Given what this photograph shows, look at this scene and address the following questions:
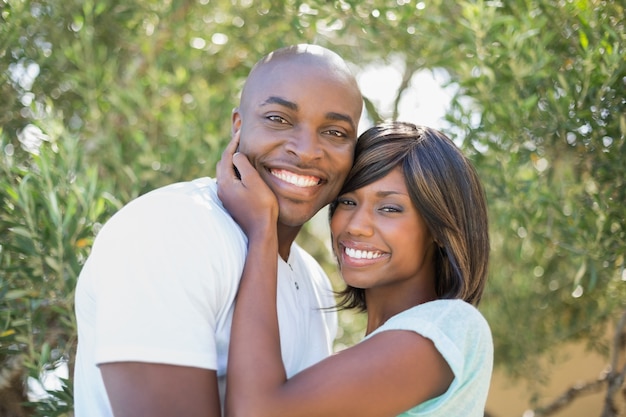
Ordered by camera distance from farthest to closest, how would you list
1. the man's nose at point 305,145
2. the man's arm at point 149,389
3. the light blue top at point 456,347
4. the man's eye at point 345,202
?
the man's eye at point 345,202
the man's nose at point 305,145
the light blue top at point 456,347
the man's arm at point 149,389

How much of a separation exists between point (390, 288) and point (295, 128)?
74 centimetres

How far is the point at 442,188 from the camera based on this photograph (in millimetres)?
2725

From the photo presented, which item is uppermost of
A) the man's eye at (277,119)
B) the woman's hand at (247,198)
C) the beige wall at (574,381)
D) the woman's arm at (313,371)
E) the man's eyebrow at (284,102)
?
the man's eyebrow at (284,102)

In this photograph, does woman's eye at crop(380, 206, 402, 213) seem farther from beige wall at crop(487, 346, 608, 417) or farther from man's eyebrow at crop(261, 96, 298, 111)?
beige wall at crop(487, 346, 608, 417)

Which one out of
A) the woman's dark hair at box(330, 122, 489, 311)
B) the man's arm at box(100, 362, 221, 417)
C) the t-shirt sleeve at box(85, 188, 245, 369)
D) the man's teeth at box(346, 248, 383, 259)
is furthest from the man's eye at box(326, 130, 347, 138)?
the man's arm at box(100, 362, 221, 417)

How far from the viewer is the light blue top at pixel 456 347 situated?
7.62 ft

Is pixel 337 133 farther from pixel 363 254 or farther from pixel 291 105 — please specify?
pixel 363 254

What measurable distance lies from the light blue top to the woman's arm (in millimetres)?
31

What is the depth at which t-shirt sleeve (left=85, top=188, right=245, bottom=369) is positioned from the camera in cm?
201

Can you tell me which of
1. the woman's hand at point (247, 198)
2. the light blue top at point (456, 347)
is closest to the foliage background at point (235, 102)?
the woman's hand at point (247, 198)

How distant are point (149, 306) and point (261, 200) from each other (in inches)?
24.6

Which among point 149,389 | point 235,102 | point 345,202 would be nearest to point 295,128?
point 345,202

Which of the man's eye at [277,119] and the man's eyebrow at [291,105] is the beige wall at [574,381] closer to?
the man's eyebrow at [291,105]

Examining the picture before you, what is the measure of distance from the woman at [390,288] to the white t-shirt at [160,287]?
4.1 inches
